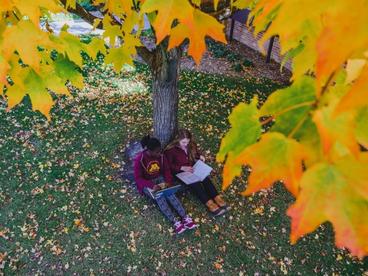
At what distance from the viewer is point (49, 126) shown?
20.3 ft

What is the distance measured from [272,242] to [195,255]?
105cm

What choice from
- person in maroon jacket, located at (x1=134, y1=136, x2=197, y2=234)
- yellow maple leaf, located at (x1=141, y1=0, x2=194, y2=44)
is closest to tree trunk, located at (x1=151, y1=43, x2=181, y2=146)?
person in maroon jacket, located at (x1=134, y1=136, x2=197, y2=234)

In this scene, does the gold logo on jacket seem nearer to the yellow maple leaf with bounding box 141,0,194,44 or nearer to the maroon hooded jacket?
the maroon hooded jacket

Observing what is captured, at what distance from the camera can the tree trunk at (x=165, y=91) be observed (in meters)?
4.50

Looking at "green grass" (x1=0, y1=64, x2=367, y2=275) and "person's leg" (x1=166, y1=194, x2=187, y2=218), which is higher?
"person's leg" (x1=166, y1=194, x2=187, y2=218)

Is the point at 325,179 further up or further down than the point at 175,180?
further up

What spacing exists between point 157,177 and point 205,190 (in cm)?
72

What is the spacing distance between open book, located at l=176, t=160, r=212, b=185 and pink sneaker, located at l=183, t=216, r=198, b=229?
50 centimetres

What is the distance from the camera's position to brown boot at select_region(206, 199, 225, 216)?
15.3ft

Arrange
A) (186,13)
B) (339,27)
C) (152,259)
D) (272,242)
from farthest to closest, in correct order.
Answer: (272,242) → (152,259) → (186,13) → (339,27)

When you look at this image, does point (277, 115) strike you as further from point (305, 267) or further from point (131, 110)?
point (131, 110)

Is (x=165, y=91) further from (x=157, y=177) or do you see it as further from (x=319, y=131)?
(x=319, y=131)

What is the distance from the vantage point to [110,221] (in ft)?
15.0

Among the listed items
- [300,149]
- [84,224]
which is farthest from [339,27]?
[84,224]
